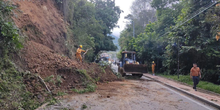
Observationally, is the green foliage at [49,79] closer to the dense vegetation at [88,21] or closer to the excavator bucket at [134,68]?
the dense vegetation at [88,21]

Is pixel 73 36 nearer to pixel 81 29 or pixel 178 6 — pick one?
pixel 81 29

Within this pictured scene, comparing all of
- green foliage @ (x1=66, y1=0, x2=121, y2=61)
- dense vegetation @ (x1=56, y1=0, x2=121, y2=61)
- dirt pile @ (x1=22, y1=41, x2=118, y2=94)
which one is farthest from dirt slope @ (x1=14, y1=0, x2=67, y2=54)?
green foliage @ (x1=66, y1=0, x2=121, y2=61)

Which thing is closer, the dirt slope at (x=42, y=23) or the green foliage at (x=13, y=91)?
the green foliage at (x=13, y=91)

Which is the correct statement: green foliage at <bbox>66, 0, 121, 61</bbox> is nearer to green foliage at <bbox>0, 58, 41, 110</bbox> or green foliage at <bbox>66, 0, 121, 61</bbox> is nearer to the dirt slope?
the dirt slope

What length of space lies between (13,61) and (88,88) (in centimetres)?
364

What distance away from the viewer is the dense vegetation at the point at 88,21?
19.5m

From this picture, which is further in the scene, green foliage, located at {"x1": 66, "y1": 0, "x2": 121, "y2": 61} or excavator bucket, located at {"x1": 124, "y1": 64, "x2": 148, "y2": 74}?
green foliage, located at {"x1": 66, "y1": 0, "x2": 121, "y2": 61}

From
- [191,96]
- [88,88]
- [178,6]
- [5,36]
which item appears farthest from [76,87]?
[178,6]

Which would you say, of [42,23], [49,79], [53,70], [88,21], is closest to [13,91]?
[49,79]

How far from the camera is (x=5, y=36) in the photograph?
7211 mm

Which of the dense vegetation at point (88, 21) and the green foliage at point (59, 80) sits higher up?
the dense vegetation at point (88, 21)

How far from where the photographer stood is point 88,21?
23.0 metres

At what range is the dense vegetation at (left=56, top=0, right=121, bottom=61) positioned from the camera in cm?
1953

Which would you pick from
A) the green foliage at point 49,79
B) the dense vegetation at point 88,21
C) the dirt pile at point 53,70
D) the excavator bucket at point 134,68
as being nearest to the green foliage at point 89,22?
the dense vegetation at point 88,21
